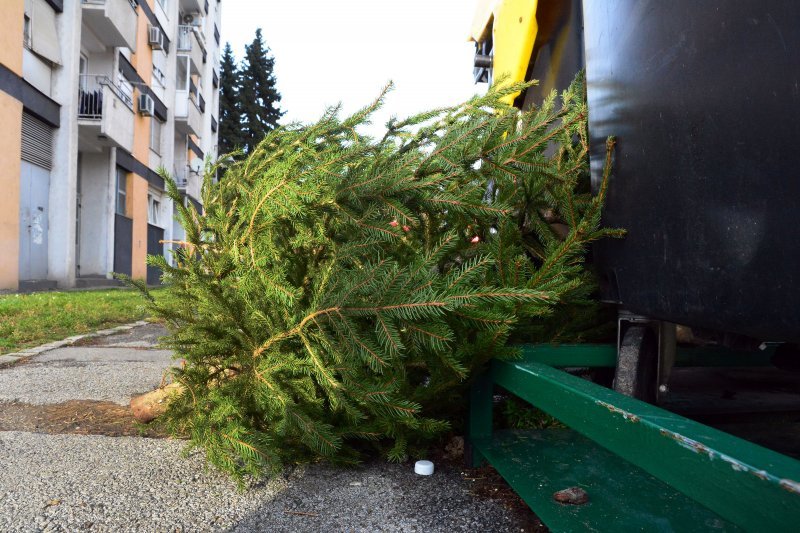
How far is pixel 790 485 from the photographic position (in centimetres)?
74

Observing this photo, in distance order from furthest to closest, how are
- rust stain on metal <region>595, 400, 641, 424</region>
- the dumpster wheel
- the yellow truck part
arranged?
the yellow truck part < the dumpster wheel < rust stain on metal <region>595, 400, 641, 424</region>

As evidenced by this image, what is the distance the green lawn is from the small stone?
3.79m

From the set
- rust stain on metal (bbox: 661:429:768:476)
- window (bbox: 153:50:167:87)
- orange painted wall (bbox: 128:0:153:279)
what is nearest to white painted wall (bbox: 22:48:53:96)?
orange painted wall (bbox: 128:0:153:279)

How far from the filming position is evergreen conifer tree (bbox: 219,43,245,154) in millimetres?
41625

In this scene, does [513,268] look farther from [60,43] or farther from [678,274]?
[60,43]

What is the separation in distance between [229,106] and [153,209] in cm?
2560

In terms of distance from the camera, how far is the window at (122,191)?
1672 centimetres

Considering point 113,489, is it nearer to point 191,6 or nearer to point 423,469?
point 423,469

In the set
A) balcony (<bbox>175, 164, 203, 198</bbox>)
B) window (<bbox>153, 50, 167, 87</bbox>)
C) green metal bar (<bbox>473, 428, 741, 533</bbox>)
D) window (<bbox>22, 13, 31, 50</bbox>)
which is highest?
window (<bbox>153, 50, 167, 87</bbox>)

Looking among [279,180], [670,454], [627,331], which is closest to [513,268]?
[627,331]

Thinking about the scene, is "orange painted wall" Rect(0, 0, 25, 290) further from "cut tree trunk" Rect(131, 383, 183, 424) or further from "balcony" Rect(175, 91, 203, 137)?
"balcony" Rect(175, 91, 203, 137)

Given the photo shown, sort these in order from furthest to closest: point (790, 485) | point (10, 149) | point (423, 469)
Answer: point (10, 149)
point (423, 469)
point (790, 485)

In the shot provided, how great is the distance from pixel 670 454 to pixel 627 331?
104cm

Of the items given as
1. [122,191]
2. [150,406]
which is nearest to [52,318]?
[150,406]
